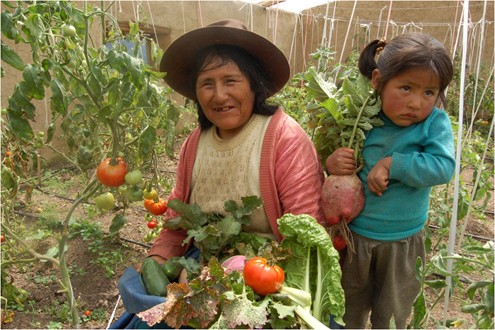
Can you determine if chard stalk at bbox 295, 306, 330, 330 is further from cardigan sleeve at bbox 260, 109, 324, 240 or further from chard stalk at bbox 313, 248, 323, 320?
cardigan sleeve at bbox 260, 109, 324, 240

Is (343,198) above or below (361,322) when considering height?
above

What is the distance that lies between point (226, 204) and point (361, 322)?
59 centimetres

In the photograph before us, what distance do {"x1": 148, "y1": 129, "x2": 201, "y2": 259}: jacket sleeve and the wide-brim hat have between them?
0.57 feet

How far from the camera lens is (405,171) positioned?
1093 millimetres

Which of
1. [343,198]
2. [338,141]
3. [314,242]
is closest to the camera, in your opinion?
[314,242]

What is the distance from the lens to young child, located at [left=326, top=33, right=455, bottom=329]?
1091 mm

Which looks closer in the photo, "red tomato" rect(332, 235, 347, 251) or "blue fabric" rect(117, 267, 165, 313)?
"blue fabric" rect(117, 267, 165, 313)

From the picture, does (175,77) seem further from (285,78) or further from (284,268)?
(284,268)

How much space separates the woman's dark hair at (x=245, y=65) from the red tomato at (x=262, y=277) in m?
0.52

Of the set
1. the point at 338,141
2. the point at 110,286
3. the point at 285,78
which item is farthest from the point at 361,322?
the point at 110,286

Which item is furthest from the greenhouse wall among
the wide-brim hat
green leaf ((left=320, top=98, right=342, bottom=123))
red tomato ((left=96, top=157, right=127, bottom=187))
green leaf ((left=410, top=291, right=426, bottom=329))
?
green leaf ((left=410, top=291, right=426, bottom=329))

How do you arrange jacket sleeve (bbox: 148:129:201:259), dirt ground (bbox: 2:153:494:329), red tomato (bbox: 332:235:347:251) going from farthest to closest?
dirt ground (bbox: 2:153:494:329) < jacket sleeve (bbox: 148:129:201:259) < red tomato (bbox: 332:235:347:251)

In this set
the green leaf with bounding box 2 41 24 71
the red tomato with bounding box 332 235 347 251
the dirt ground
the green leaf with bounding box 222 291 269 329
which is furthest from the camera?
the dirt ground

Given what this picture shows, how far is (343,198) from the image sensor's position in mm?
1143
